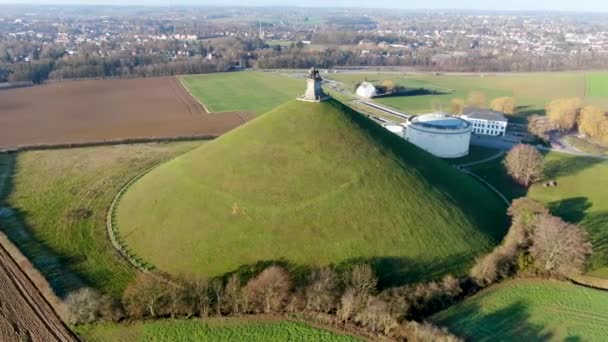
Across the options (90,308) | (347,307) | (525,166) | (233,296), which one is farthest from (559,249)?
(90,308)

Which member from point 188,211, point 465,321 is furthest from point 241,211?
point 465,321

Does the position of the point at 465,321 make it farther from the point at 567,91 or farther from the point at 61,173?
the point at 567,91

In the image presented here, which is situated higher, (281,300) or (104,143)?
(104,143)

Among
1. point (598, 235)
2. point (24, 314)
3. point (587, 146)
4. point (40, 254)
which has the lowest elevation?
point (24, 314)

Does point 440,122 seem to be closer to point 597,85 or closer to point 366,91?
point 366,91

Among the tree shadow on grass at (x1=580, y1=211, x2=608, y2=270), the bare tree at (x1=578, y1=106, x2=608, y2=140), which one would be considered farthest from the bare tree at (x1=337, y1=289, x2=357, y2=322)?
the bare tree at (x1=578, y1=106, x2=608, y2=140)

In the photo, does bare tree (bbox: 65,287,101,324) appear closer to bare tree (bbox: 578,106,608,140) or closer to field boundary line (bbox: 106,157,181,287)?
field boundary line (bbox: 106,157,181,287)
